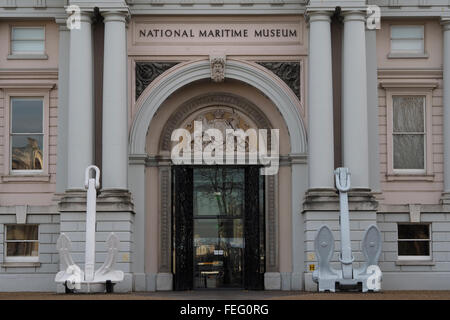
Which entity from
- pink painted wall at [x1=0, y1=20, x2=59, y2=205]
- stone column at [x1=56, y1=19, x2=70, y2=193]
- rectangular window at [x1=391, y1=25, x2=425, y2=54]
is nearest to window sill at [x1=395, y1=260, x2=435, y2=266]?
rectangular window at [x1=391, y1=25, x2=425, y2=54]

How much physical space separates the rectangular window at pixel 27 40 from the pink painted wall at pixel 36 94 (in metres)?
0.24

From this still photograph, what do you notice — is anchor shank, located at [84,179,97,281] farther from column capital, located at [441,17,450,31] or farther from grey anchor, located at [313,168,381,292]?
column capital, located at [441,17,450,31]

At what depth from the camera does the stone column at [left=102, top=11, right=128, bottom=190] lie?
1404 inches

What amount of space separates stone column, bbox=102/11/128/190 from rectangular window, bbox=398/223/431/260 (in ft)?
29.5

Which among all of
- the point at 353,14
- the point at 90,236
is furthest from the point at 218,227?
the point at 353,14

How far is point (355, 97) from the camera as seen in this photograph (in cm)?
3588

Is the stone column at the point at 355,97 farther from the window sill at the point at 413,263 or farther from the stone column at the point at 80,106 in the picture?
the stone column at the point at 80,106

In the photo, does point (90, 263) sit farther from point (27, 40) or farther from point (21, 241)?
point (27, 40)

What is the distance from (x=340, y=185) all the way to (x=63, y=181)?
9080 millimetres

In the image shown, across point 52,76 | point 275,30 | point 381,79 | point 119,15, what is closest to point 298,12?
point 275,30

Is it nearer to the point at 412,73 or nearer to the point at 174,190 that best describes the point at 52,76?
the point at 174,190

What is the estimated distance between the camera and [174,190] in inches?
1463

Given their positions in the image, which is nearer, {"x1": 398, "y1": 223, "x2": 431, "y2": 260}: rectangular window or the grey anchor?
the grey anchor

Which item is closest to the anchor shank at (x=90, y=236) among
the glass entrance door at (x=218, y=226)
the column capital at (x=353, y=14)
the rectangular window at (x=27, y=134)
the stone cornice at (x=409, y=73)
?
the rectangular window at (x=27, y=134)
